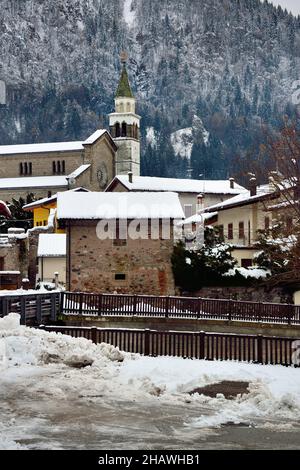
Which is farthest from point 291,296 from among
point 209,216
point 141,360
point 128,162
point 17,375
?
point 128,162

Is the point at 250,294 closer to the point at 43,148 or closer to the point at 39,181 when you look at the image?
the point at 39,181

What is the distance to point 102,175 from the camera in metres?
104

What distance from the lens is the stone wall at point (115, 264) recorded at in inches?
1740

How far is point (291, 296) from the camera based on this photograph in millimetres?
45219

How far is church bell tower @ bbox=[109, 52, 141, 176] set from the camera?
121 meters

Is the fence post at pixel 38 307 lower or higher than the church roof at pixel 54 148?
lower

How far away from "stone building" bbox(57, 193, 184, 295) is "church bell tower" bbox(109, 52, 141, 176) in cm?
7548

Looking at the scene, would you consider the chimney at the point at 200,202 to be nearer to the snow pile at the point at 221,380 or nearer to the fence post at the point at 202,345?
the fence post at the point at 202,345

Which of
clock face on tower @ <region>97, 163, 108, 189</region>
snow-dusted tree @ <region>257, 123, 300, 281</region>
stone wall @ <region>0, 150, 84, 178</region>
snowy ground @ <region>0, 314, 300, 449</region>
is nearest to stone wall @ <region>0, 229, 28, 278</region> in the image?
snow-dusted tree @ <region>257, 123, 300, 281</region>

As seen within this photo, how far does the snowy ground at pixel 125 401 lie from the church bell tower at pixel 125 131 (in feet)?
318

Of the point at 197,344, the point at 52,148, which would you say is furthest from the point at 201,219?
the point at 52,148

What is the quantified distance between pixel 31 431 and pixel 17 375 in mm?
5687

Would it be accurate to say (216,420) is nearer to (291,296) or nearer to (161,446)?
(161,446)

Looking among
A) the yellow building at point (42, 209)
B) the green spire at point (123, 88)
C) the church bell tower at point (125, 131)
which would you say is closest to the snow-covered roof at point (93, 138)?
the church bell tower at point (125, 131)
